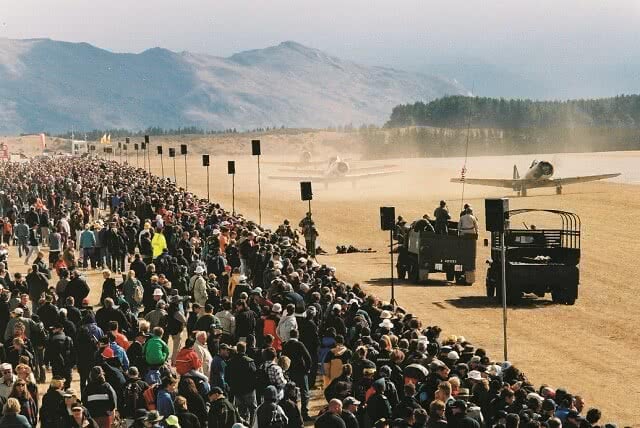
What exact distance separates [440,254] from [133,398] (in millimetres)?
18432

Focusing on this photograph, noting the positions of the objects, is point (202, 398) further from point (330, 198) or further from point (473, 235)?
point (330, 198)

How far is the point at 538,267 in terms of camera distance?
87.3 ft

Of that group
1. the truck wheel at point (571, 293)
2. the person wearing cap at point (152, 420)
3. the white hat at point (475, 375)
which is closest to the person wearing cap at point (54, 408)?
the person wearing cap at point (152, 420)

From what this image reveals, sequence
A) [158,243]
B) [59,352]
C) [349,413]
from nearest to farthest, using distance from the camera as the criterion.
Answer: [349,413] < [59,352] < [158,243]

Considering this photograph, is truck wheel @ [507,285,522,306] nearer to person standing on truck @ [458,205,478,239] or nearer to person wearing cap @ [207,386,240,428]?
person standing on truck @ [458,205,478,239]

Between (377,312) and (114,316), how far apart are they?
4.08m

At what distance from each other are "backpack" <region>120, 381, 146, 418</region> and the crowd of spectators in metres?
0.02

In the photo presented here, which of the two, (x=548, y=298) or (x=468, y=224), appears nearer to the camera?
(x=548, y=298)

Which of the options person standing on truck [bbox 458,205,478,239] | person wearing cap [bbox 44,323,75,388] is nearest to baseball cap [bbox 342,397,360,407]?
person wearing cap [bbox 44,323,75,388]

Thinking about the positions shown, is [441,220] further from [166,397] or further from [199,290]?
[166,397]

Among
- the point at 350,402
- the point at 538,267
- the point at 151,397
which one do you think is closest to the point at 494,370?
the point at 350,402

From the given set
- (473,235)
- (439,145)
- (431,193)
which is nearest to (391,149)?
(439,145)

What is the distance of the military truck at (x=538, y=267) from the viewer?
2661cm

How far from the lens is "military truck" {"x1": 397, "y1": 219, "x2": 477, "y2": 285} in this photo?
29922mm
